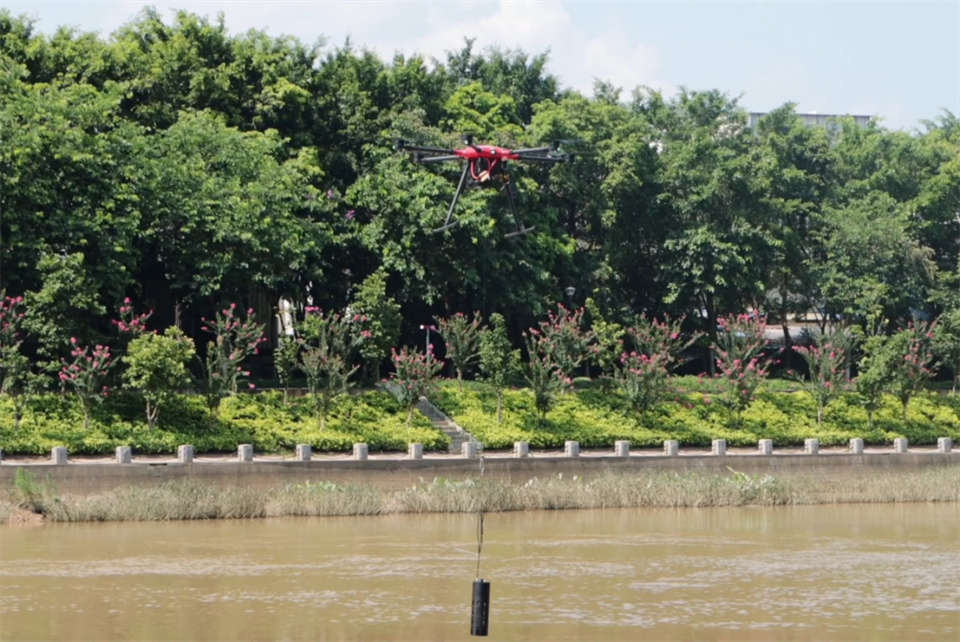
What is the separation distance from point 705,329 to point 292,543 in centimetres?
2739

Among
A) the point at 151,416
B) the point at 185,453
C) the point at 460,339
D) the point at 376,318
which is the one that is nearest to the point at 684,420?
the point at 460,339

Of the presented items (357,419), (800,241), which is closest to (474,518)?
(357,419)

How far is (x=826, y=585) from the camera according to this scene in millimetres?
26109

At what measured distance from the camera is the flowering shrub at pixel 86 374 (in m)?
38.3

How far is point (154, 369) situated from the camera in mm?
38719

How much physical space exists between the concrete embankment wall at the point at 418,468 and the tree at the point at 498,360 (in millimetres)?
5382

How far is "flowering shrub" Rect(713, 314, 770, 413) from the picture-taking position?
45.2m

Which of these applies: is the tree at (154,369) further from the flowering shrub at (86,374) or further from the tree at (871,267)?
the tree at (871,267)

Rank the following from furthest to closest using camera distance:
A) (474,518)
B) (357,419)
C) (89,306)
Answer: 1. (357,419)
2. (89,306)
3. (474,518)

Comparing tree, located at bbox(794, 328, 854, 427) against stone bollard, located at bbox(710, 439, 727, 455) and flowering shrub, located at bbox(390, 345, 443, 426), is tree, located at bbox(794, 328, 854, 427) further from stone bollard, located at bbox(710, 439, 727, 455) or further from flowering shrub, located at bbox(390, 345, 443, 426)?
flowering shrub, located at bbox(390, 345, 443, 426)

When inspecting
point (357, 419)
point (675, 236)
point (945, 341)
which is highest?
point (675, 236)

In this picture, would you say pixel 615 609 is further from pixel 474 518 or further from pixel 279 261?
pixel 279 261

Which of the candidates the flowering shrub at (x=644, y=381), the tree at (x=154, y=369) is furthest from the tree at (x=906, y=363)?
the tree at (x=154, y=369)

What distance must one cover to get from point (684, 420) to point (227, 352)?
13108 millimetres
